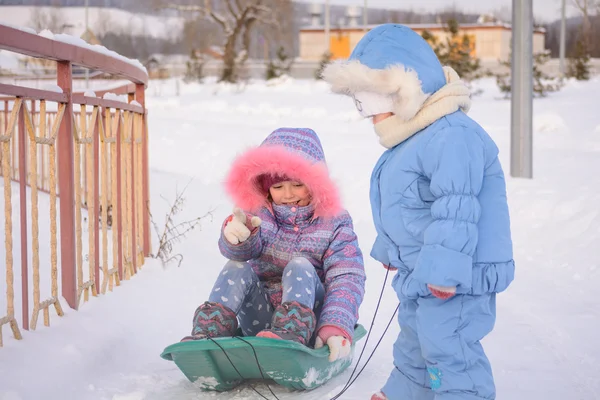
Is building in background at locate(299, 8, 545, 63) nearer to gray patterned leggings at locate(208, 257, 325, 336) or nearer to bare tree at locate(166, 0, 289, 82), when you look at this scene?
bare tree at locate(166, 0, 289, 82)

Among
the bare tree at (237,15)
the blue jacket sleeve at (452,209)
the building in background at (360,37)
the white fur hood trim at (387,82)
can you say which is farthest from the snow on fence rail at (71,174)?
the bare tree at (237,15)

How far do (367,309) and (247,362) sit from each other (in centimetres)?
172

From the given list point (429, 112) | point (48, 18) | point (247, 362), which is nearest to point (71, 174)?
point (247, 362)

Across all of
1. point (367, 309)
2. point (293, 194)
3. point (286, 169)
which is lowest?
point (367, 309)

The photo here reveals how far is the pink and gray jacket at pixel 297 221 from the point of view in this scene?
3375 mm

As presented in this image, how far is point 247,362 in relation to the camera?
290 cm

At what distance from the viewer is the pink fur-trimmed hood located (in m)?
3.42

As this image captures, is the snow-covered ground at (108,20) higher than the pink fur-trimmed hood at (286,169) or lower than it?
higher

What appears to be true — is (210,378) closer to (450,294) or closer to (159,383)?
(159,383)

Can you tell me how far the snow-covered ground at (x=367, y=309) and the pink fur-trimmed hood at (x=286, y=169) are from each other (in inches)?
6.9

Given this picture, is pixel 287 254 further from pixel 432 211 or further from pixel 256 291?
pixel 432 211

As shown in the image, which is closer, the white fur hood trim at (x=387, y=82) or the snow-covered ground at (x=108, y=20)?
the white fur hood trim at (x=387, y=82)

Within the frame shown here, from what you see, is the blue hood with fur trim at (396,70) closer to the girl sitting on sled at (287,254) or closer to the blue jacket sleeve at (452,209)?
the blue jacket sleeve at (452,209)

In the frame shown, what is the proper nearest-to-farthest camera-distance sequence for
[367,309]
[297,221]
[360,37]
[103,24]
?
[297,221]
[367,309]
[360,37]
[103,24]
